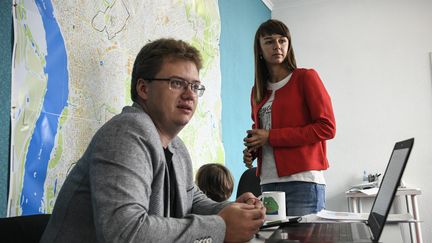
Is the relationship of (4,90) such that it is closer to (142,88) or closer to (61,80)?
(61,80)

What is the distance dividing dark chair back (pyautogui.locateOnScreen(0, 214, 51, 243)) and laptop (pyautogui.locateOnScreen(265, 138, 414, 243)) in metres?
0.54

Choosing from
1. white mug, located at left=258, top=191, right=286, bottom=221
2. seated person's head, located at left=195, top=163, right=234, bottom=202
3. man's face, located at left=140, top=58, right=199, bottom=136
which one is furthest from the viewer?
seated person's head, located at left=195, top=163, right=234, bottom=202

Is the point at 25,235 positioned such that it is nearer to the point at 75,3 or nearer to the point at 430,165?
the point at 75,3

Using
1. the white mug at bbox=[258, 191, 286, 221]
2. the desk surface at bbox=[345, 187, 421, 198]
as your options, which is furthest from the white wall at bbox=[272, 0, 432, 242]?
the white mug at bbox=[258, 191, 286, 221]

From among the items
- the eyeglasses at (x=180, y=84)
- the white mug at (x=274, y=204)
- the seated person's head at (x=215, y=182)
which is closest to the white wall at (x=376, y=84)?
the seated person's head at (x=215, y=182)

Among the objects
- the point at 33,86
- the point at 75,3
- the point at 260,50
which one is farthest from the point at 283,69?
the point at 33,86

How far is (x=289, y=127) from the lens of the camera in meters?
1.70

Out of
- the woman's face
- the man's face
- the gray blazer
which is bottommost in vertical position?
the gray blazer

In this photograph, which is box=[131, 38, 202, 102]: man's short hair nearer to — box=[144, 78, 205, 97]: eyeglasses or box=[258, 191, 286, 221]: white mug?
box=[144, 78, 205, 97]: eyeglasses

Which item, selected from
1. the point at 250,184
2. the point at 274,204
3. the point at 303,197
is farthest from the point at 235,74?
the point at 274,204

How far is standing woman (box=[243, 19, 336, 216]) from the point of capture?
164 centimetres

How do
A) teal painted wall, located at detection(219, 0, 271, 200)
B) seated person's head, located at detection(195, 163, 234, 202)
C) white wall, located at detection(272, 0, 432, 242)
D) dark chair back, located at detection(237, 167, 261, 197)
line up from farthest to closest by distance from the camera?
white wall, located at detection(272, 0, 432, 242) < teal painted wall, located at detection(219, 0, 271, 200) < dark chair back, located at detection(237, 167, 261, 197) < seated person's head, located at detection(195, 163, 234, 202)

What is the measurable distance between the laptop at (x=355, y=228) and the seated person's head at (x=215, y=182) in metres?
1.10

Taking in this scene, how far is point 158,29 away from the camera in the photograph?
2.13 meters
